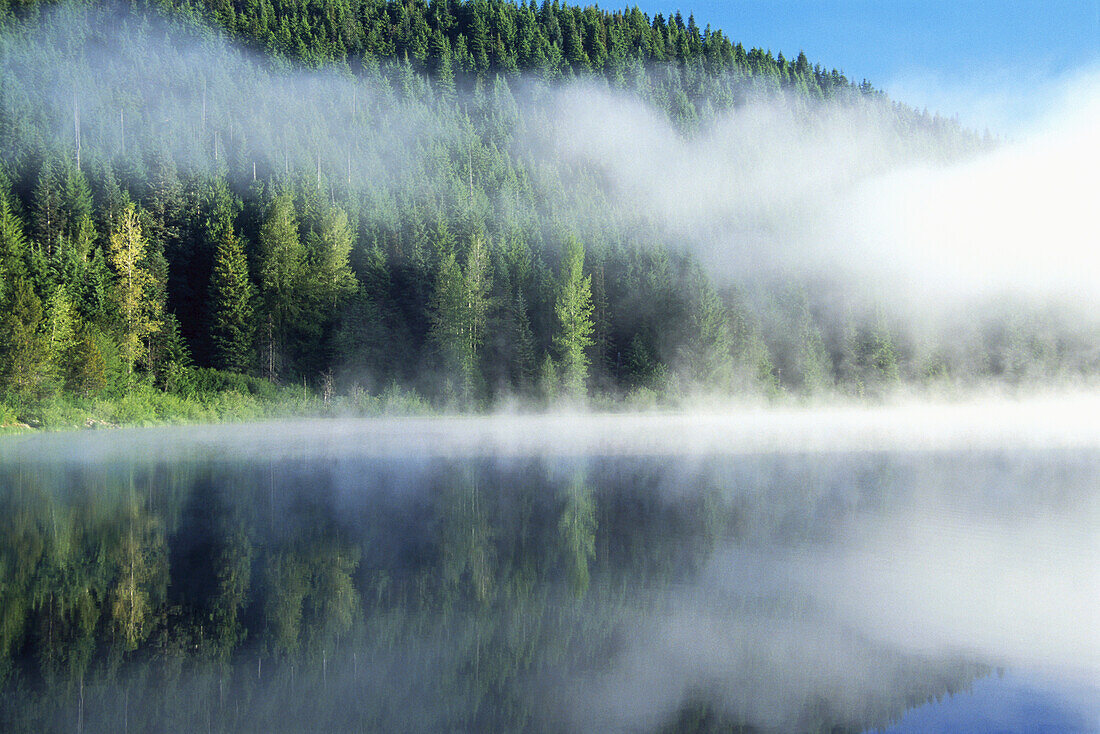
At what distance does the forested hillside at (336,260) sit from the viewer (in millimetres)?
52938

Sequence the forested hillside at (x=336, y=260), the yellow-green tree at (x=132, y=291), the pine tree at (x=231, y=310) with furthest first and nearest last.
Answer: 1. the pine tree at (x=231, y=310)
2. the forested hillside at (x=336, y=260)
3. the yellow-green tree at (x=132, y=291)

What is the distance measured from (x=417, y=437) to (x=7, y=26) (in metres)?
91.4

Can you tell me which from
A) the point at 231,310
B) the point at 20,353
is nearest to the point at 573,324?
the point at 231,310

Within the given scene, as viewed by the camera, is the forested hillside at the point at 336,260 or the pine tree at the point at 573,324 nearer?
the forested hillside at the point at 336,260

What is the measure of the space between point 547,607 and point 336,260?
2229 inches

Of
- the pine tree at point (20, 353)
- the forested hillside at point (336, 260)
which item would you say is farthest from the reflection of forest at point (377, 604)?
the forested hillside at point (336, 260)

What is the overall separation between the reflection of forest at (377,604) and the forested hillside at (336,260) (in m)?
28.4

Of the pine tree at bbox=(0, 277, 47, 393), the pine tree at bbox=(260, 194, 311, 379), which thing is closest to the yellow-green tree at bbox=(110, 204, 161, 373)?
the pine tree at bbox=(260, 194, 311, 379)

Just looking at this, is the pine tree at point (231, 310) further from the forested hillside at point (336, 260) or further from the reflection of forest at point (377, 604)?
the reflection of forest at point (377, 604)

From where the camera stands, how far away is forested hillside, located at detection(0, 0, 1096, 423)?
→ 52.9 metres

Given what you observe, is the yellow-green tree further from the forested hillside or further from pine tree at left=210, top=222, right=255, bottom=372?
pine tree at left=210, top=222, right=255, bottom=372

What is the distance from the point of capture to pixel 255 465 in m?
21.4

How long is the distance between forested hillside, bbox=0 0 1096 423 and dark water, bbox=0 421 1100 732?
29586 millimetres

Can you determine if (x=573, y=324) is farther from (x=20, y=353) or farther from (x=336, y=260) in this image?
(x=20, y=353)
